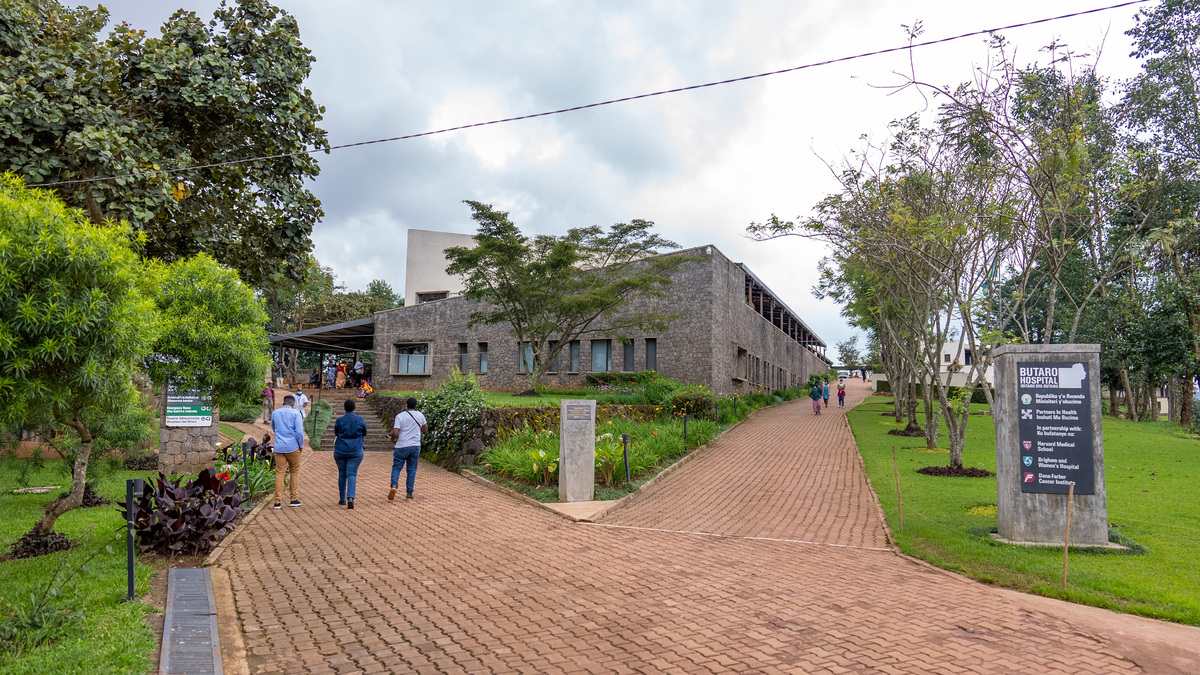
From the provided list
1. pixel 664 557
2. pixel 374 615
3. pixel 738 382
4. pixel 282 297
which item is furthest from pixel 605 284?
pixel 282 297

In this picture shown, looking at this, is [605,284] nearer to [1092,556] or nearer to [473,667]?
[1092,556]

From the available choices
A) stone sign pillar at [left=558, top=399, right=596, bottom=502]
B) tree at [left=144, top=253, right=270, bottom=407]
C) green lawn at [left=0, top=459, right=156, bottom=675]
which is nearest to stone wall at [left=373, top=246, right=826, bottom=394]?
stone sign pillar at [left=558, top=399, right=596, bottom=502]

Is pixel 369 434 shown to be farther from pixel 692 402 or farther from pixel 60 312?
pixel 60 312

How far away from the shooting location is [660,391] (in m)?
20.6

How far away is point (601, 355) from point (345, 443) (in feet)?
62.2

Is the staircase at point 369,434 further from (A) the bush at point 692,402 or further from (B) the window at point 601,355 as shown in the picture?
(B) the window at point 601,355

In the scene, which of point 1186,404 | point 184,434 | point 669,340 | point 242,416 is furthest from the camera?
point 1186,404

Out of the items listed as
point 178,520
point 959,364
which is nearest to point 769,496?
point 178,520

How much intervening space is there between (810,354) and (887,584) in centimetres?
6156

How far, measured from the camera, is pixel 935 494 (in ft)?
37.3

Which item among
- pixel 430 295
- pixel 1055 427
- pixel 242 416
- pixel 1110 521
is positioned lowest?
pixel 1110 521

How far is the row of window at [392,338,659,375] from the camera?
2750 cm

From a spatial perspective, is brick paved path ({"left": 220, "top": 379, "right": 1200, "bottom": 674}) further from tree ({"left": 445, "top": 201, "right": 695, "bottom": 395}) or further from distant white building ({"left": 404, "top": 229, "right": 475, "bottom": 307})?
distant white building ({"left": 404, "top": 229, "right": 475, "bottom": 307})

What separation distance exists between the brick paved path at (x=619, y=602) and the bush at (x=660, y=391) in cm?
978
